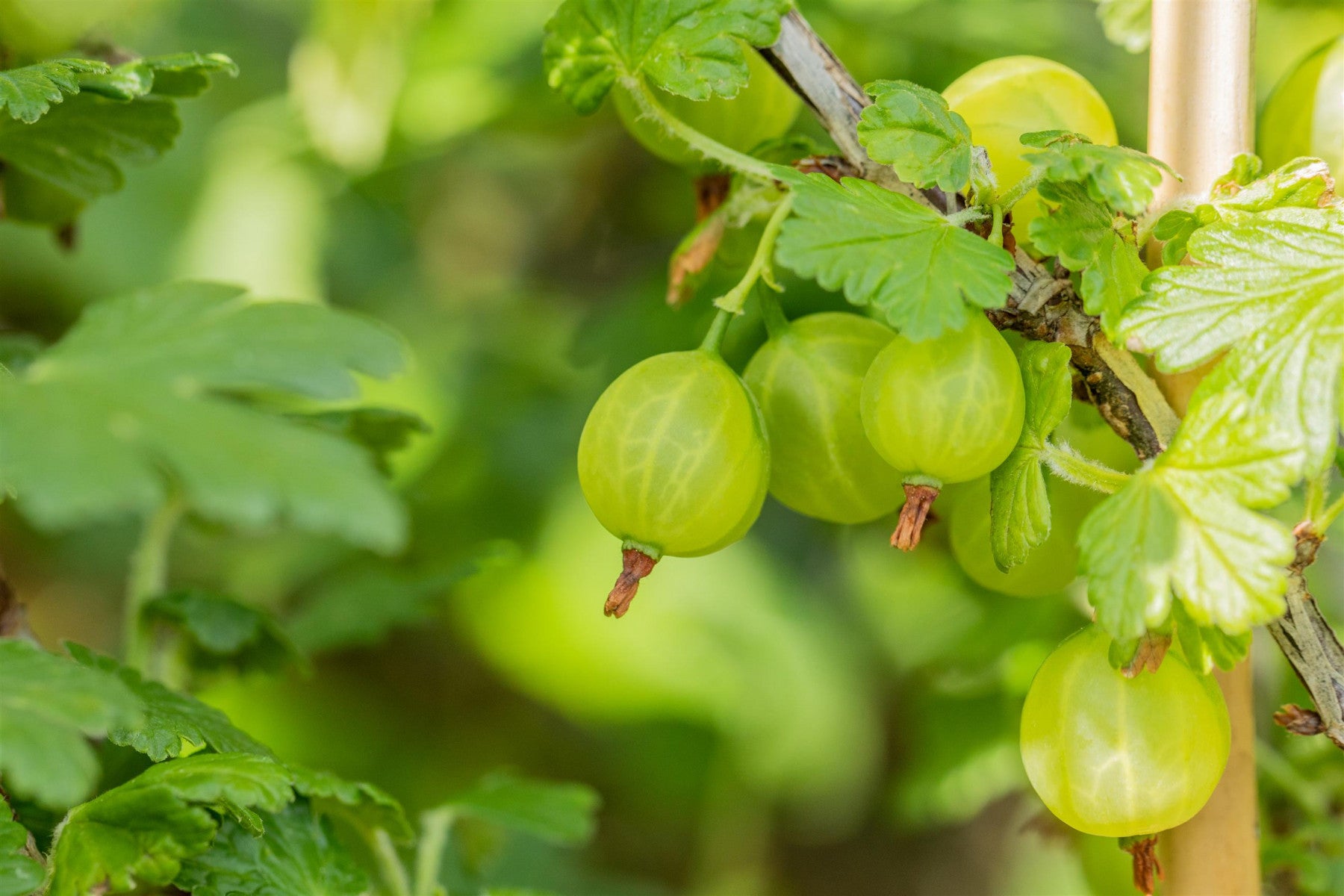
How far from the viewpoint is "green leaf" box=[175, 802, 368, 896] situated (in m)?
0.48

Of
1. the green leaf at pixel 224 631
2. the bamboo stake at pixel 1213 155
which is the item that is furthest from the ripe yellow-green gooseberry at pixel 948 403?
the green leaf at pixel 224 631

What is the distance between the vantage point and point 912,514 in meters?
0.45

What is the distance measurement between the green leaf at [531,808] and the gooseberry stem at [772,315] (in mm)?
338

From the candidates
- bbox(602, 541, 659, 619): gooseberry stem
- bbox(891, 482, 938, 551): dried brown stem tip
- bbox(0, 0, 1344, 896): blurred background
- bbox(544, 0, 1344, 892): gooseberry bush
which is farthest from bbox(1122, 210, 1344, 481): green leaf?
bbox(0, 0, 1344, 896): blurred background

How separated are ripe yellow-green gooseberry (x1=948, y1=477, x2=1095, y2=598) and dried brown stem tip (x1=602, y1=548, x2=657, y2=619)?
0.17 metres

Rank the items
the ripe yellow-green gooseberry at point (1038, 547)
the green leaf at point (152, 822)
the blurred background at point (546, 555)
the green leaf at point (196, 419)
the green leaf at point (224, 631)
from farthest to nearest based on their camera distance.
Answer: the blurred background at point (546, 555)
the green leaf at point (224, 631)
the ripe yellow-green gooseberry at point (1038, 547)
the green leaf at point (152, 822)
the green leaf at point (196, 419)

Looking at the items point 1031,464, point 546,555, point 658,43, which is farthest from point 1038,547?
point 546,555

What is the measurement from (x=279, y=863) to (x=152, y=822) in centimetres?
10

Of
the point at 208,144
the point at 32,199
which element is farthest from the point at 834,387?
the point at 208,144

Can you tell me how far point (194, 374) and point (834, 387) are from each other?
0.28m

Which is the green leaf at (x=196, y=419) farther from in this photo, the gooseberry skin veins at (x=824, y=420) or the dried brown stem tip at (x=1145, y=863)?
the dried brown stem tip at (x=1145, y=863)

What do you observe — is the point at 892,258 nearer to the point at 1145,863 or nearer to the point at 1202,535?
the point at 1202,535

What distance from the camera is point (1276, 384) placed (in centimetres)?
39

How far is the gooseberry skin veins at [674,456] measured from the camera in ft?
1.50
